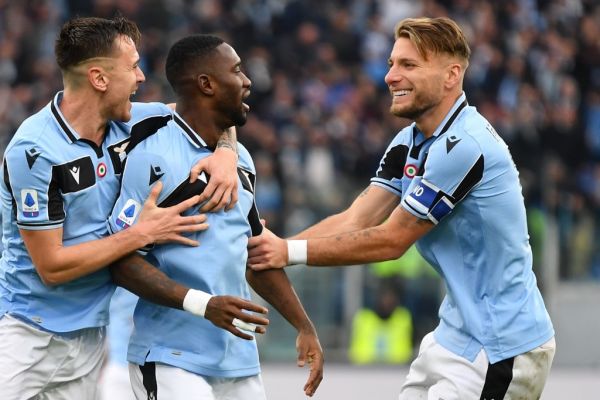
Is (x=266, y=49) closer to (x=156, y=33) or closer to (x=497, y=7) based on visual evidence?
(x=156, y=33)

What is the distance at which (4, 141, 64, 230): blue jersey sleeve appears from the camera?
17.9 feet

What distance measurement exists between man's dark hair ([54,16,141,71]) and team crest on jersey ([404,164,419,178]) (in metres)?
1.52

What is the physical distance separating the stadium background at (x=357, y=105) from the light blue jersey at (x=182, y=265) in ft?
16.1

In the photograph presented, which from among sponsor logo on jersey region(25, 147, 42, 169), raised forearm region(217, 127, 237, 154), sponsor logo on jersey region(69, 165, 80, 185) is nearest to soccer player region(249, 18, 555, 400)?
raised forearm region(217, 127, 237, 154)

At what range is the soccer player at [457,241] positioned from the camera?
18.7ft

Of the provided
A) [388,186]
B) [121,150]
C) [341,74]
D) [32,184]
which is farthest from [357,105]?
[32,184]

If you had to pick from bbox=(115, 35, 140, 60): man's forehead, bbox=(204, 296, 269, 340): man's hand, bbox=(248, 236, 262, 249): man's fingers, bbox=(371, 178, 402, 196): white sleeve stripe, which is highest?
bbox=(115, 35, 140, 60): man's forehead

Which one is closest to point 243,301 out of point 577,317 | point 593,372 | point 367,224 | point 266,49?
point 367,224

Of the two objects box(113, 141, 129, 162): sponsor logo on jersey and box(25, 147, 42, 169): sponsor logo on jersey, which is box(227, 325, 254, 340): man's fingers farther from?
box(25, 147, 42, 169): sponsor logo on jersey

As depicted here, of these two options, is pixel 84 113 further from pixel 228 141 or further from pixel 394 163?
pixel 394 163

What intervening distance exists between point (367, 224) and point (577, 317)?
531cm

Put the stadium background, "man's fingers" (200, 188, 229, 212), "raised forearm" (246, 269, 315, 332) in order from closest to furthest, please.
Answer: "man's fingers" (200, 188, 229, 212) < "raised forearm" (246, 269, 315, 332) < the stadium background

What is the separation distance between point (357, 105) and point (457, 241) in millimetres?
9907

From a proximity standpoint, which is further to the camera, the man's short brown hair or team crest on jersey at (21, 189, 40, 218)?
the man's short brown hair
